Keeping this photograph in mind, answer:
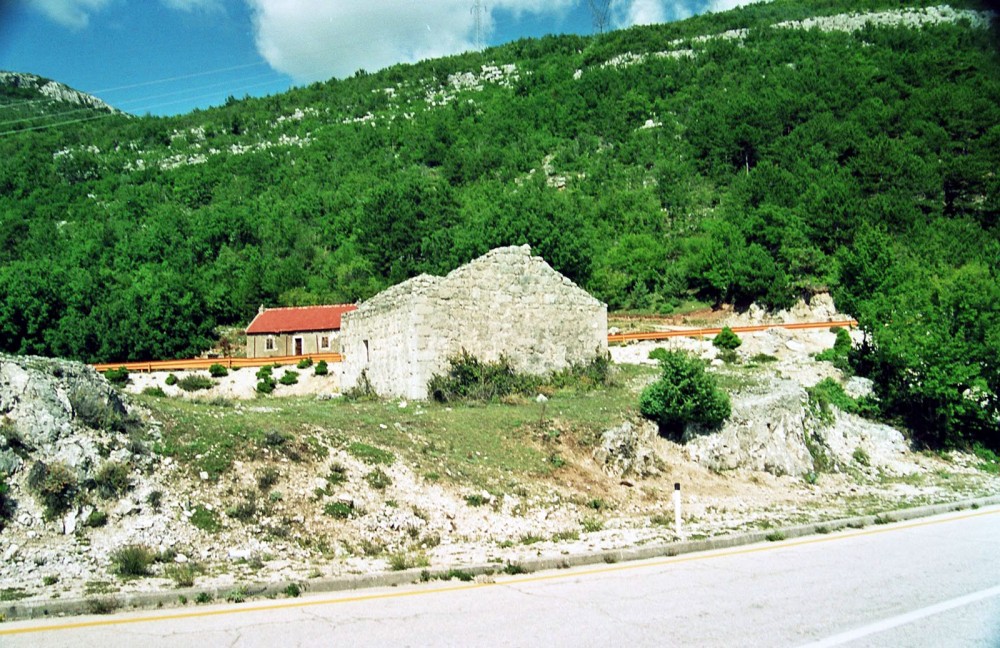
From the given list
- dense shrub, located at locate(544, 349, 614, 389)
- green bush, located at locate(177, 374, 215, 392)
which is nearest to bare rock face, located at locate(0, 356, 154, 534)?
dense shrub, located at locate(544, 349, 614, 389)

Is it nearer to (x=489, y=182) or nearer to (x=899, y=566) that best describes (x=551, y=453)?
(x=899, y=566)

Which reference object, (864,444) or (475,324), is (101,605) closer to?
(475,324)

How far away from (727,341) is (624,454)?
1795cm

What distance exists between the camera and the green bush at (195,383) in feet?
109

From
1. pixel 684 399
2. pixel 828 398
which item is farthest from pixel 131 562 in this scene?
pixel 828 398

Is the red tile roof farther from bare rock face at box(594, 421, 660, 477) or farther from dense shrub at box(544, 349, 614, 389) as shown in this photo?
bare rock face at box(594, 421, 660, 477)

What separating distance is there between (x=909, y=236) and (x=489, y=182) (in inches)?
1802

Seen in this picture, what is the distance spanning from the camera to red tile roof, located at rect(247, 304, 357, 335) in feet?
164

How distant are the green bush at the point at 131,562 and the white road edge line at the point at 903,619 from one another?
750 cm

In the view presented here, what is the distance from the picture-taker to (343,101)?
442 feet

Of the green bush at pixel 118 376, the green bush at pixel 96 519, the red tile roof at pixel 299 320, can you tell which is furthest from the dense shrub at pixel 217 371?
the green bush at pixel 96 519

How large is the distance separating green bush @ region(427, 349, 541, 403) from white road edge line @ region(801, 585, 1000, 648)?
13623 mm

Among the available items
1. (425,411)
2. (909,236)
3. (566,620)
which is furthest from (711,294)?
(566,620)

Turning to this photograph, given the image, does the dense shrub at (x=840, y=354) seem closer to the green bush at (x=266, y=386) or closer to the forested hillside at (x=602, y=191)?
the forested hillside at (x=602, y=191)
